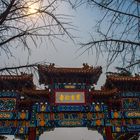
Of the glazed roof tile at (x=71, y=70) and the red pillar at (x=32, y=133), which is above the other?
the glazed roof tile at (x=71, y=70)

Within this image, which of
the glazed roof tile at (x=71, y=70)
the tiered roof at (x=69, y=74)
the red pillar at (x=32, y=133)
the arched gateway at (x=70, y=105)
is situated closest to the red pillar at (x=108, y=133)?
the arched gateway at (x=70, y=105)

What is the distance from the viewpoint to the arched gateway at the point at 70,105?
14695 millimetres

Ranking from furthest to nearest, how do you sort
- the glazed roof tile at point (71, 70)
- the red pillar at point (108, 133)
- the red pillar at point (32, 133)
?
the glazed roof tile at point (71, 70), the red pillar at point (108, 133), the red pillar at point (32, 133)

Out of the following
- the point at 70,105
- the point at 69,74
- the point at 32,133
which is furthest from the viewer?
the point at 69,74

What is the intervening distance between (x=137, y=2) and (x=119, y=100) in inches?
456

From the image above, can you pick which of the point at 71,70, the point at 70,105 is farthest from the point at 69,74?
the point at 70,105

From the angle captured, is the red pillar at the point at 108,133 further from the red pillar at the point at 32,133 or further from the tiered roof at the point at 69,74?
the red pillar at the point at 32,133

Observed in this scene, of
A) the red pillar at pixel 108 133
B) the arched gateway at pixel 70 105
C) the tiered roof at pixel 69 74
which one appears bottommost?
the red pillar at pixel 108 133

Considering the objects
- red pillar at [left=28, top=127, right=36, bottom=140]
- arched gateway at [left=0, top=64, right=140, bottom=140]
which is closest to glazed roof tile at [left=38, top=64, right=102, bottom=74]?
arched gateway at [left=0, top=64, right=140, bottom=140]

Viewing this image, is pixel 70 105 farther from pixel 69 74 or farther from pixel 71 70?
pixel 71 70

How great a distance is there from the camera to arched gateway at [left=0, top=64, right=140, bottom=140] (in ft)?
48.2

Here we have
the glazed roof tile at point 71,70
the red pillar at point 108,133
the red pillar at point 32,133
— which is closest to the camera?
the red pillar at point 32,133

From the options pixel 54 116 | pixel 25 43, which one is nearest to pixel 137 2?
pixel 25 43

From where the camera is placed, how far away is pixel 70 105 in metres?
15.2
